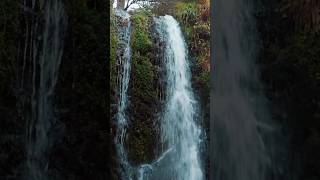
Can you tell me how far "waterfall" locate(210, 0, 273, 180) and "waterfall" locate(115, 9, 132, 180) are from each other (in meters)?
4.21

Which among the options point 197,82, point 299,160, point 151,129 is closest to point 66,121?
point 299,160

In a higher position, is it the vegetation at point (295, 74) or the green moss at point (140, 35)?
the green moss at point (140, 35)

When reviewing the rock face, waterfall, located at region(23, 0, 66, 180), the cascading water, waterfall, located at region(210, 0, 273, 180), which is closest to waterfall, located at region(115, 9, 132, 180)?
the rock face

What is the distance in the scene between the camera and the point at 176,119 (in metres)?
8.38

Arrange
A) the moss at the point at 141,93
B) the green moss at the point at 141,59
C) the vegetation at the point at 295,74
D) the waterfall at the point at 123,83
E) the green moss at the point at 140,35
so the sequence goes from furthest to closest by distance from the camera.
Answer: the green moss at the point at 140,35 → the green moss at the point at 141,59 → the moss at the point at 141,93 → the waterfall at the point at 123,83 → the vegetation at the point at 295,74

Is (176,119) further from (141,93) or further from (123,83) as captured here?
(123,83)

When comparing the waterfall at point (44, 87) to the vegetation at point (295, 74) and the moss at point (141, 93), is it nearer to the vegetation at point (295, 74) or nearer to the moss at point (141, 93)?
the vegetation at point (295, 74)

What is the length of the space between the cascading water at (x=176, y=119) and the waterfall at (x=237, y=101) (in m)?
4.30

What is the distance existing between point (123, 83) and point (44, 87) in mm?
3924

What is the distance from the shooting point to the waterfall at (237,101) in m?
3.22

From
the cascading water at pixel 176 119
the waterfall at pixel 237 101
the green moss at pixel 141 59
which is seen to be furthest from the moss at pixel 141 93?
the waterfall at pixel 237 101

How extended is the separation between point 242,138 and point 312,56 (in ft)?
2.30

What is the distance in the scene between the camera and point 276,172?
304 centimetres

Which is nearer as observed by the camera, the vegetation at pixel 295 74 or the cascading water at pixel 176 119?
the vegetation at pixel 295 74
